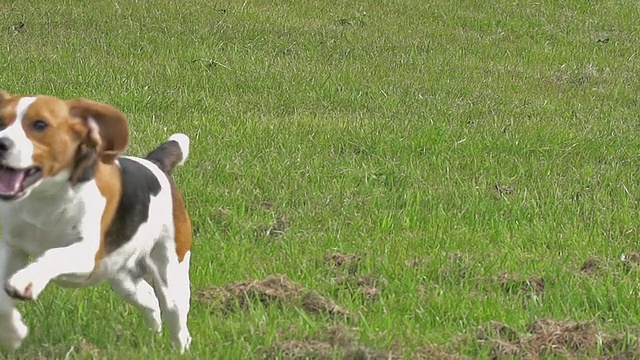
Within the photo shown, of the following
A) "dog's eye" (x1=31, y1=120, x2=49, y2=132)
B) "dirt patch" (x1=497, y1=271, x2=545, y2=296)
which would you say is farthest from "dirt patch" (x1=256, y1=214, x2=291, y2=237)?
"dog's eye" (x1=31, y1=120, x2=49, y2=132)

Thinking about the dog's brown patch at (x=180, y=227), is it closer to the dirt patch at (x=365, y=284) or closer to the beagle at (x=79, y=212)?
the beagle at (x=79, y=212)

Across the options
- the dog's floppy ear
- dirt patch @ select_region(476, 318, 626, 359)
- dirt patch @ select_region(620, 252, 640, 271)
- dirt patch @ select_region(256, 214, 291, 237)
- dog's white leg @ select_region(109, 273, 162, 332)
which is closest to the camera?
the dog's floppy ear

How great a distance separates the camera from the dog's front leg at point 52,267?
413 centimetres

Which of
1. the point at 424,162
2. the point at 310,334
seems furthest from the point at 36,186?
the point at 424,162

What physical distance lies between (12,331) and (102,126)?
90 centimetres

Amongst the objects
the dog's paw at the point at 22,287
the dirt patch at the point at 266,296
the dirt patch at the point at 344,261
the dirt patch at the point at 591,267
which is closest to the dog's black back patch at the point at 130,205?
the dog's paw at the point at 22,287

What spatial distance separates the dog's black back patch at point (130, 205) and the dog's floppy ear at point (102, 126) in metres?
0.32

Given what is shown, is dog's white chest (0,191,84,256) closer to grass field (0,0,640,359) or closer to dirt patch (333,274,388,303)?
grass field (0,0,640,359)

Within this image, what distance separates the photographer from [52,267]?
429cm

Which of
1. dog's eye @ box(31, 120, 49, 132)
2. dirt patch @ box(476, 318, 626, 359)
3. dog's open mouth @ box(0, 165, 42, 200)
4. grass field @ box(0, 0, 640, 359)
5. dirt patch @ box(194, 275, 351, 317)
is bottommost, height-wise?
grass field @ box(0, 0, 640, 359)

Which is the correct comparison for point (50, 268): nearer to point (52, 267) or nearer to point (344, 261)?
point (52, 267)

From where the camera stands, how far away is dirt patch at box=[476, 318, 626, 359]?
17.6 feet

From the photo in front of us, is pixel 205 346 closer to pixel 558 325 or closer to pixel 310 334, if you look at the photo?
pixel 310 334

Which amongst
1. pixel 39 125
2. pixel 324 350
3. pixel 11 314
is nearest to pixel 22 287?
pixel 11 314
